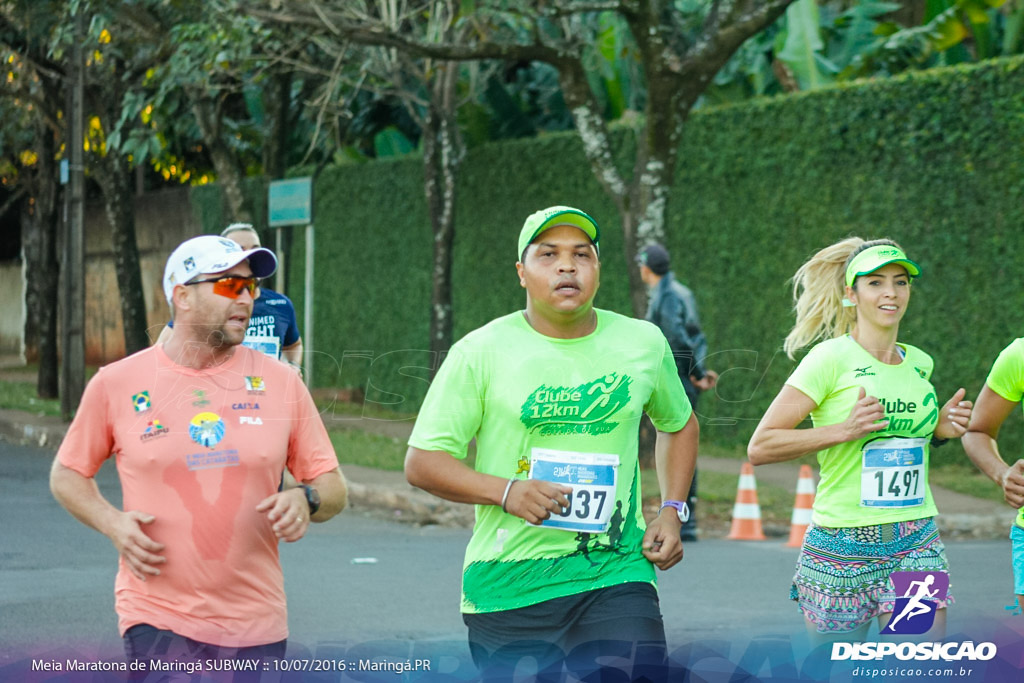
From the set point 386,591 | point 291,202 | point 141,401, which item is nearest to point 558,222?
point 141,401

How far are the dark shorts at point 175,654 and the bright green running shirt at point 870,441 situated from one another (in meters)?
2.31

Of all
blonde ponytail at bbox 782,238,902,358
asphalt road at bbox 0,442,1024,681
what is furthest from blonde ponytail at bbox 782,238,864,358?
asphalt road at bbox 0,442,1024,681

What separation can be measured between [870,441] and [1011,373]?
55 centimetres

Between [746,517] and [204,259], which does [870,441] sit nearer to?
[204,259]

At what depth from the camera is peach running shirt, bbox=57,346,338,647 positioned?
12.8 ft

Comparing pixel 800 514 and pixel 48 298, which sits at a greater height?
pixel 48 298

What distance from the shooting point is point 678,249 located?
16.3 metres

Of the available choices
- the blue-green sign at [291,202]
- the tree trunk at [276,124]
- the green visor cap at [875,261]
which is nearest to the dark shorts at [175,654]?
the green visor cap at [875,261]

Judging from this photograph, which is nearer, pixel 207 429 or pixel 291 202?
pixel 207 429

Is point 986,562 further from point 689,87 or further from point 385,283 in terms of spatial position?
point 385,283

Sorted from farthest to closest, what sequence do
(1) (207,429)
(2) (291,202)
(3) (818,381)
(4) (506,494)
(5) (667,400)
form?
(2) (291,202), (3) (818,381), (5) (667,400), (4) (506,494), (1) (207,429)

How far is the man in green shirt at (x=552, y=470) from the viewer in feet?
13.5

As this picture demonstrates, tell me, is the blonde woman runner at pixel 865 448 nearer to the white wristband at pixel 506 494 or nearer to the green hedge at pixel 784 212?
the white wristband at pixel 506 494

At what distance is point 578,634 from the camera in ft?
13.5
